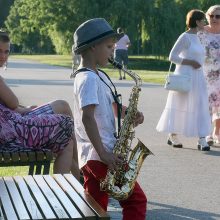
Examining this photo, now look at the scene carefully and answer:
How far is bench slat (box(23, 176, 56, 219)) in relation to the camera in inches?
146

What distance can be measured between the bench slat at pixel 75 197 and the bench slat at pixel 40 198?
0.16 m

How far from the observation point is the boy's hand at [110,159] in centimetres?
444

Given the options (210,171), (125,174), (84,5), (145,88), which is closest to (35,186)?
(125,174)

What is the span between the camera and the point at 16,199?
4.07 meters

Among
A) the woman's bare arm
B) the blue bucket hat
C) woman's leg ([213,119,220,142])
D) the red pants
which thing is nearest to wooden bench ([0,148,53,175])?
the woman's bare arm

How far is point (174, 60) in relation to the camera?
938 cm

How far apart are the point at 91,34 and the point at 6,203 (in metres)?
1.25

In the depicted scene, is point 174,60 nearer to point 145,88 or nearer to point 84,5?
point 145,88

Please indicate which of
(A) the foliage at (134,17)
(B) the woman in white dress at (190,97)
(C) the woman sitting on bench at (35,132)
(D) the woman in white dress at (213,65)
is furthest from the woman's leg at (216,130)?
(A) the foliage at (134,17)

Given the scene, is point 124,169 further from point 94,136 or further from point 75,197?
point 75,197

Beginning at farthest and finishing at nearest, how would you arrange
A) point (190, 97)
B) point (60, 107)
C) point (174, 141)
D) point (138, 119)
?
point (174, 141) → point (190, 97) → point (60, 107) → point (138, 119)

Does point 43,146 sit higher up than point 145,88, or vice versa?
point 43,146

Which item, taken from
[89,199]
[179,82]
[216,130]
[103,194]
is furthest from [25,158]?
[216,130]

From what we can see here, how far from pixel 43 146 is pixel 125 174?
1532mm
